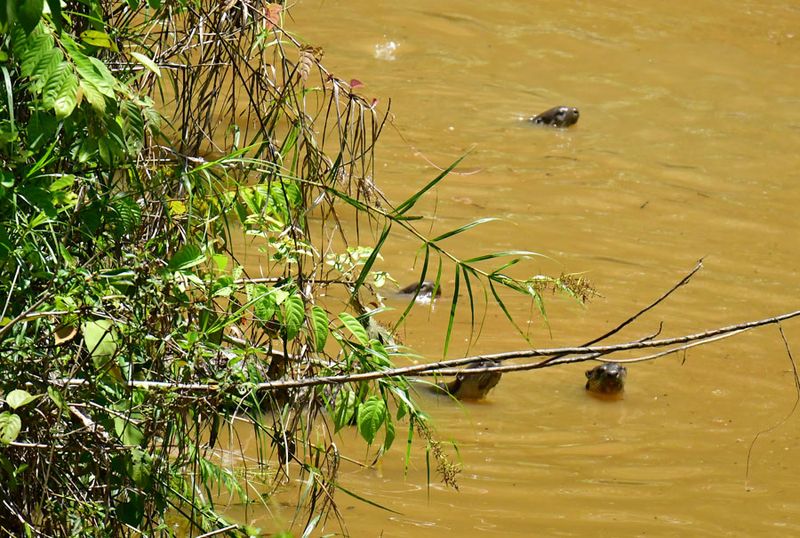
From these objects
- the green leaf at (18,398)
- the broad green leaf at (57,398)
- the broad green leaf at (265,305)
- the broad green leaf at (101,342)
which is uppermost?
the broad green leaf at (265,305)

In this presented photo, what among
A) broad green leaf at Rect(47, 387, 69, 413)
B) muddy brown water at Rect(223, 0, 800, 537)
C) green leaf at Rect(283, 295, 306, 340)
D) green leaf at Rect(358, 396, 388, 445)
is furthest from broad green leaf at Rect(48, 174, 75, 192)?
muddy brown water at Rect(223, 0, 800, 537)

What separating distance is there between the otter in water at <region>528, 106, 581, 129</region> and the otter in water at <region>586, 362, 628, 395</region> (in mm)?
4388

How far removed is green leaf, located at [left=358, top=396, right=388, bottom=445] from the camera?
2.54 metres

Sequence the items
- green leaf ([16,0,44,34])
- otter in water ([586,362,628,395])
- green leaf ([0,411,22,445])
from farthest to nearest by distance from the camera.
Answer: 1. otter in water ([586,362,628,395])
2. green leaf ([0,411,22,445])
3. green leaf ([16,0,44,34])

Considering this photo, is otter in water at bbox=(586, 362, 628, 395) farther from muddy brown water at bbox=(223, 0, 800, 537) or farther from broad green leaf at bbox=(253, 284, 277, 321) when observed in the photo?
broad green leaf at bbox=(253, 284, 277, 321)

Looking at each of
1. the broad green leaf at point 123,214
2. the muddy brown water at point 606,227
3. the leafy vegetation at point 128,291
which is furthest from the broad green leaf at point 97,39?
the muddy brown water at point 606,227

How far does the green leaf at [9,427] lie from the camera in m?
2.24

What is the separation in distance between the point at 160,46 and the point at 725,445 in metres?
3.61

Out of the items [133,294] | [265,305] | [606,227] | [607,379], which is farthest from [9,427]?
[606,227]

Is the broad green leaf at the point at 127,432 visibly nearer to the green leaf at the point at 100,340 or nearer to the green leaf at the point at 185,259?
the green leaf at the point at 100,340

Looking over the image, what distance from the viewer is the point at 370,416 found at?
255 centimetres

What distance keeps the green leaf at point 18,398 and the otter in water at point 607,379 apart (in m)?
3.94

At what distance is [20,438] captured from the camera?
99.5 inches

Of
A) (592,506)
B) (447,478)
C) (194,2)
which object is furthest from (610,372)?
(194,2)
